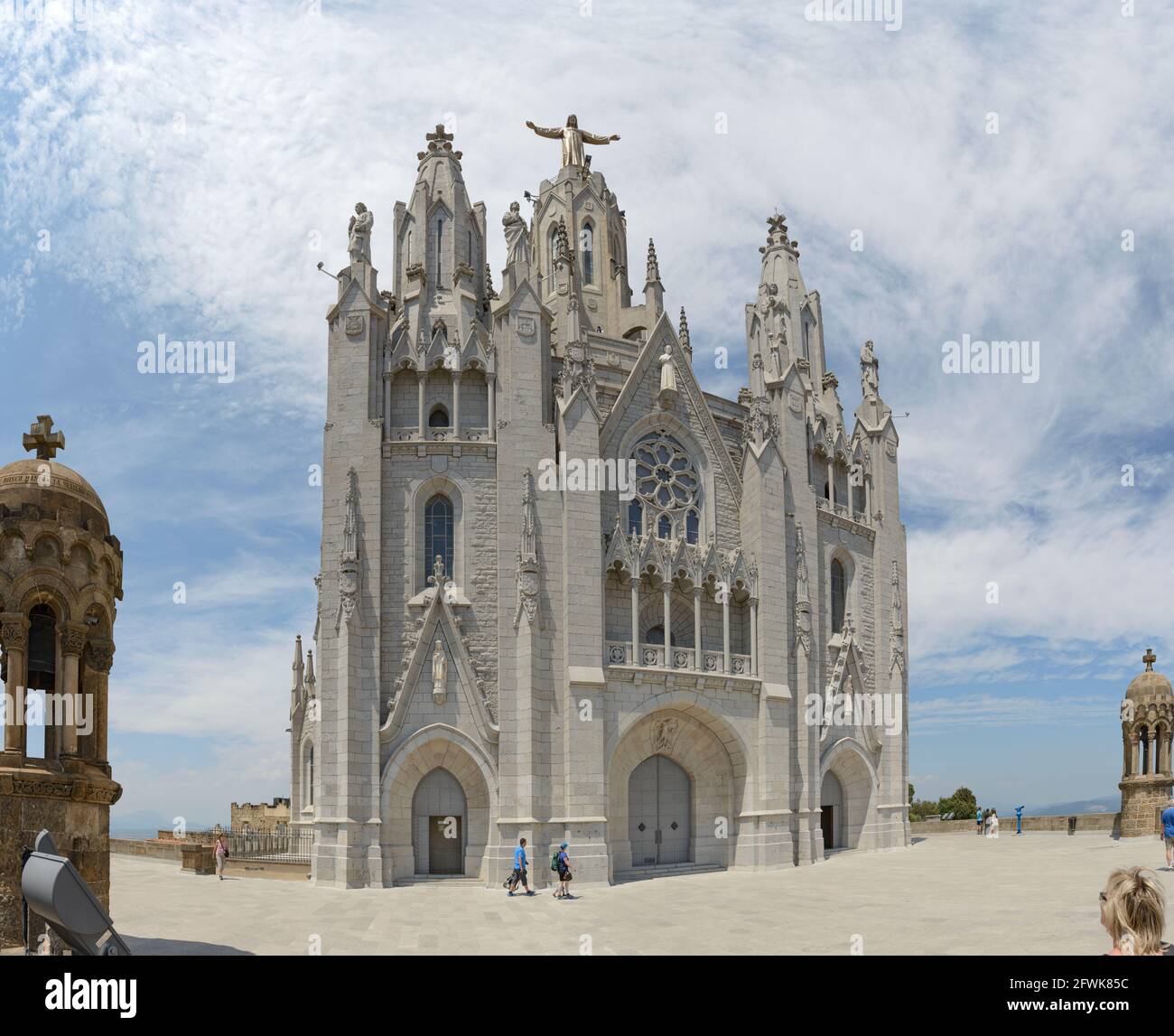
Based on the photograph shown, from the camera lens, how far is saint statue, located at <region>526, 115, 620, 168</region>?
45812 millimetres

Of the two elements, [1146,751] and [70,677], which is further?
[1146,751]

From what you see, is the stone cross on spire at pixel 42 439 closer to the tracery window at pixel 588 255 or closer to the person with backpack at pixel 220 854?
the person with backpack at pixel 220 854

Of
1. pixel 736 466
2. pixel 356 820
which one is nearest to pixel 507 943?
pixel 356 820

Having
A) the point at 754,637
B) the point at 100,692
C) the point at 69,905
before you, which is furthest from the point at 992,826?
the point at 69,905

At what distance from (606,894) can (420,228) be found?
21259mm

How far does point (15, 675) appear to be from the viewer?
591 inches

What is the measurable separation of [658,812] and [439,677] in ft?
28.8

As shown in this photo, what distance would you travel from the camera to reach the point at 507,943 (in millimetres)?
19172

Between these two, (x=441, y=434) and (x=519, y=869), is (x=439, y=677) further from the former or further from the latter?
(x=441, y=434)

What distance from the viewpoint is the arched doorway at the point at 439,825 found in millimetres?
30609

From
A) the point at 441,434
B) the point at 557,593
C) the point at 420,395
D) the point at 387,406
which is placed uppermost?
the point at 420,395
